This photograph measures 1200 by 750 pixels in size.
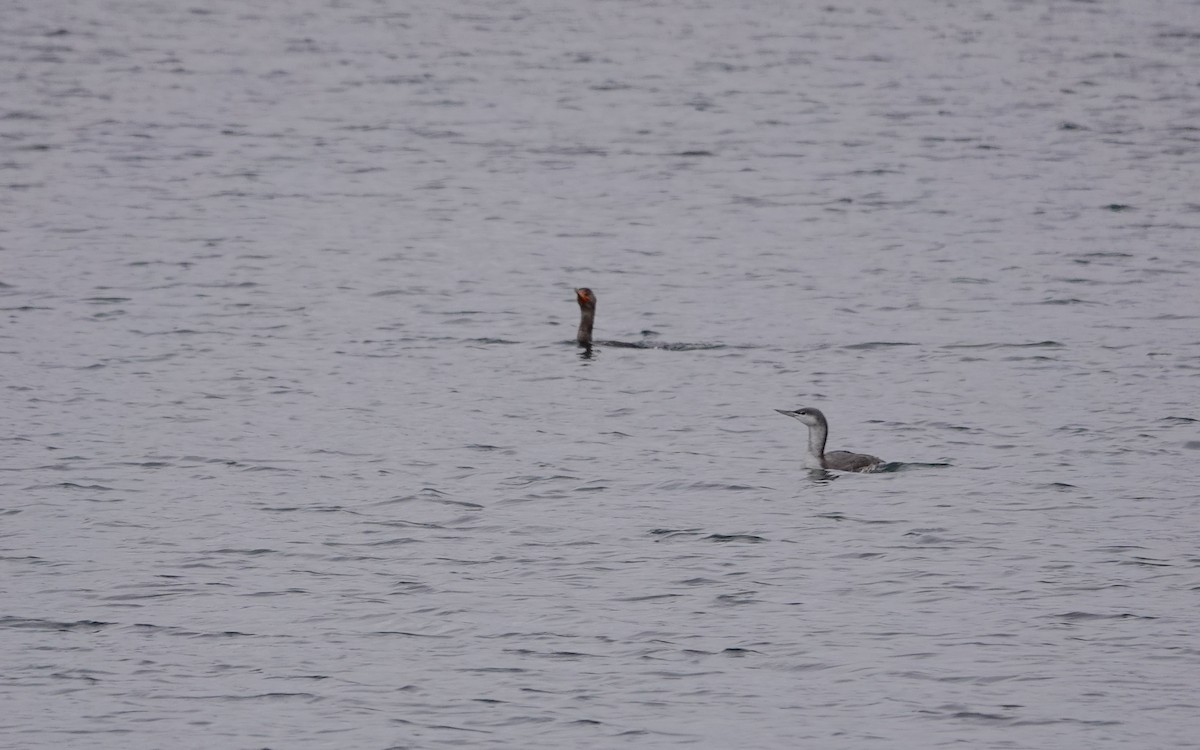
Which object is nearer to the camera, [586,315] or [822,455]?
[822,455]

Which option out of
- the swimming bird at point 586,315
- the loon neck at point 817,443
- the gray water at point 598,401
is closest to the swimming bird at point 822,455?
the loon neck at point 817,443

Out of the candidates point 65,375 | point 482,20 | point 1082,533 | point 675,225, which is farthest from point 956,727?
point 482,20

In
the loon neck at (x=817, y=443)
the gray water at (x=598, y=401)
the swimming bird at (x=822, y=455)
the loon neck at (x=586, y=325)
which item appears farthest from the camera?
the loon neck at (x=586, y=325)

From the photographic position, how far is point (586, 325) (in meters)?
24.8

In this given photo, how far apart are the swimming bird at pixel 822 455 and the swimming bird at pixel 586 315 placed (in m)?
5.62

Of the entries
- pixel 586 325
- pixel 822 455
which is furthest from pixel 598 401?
pixel 822 455

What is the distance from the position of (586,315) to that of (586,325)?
0.43 feet

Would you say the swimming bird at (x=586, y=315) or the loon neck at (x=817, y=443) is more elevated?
the swimming bird at (x=586, y=315)

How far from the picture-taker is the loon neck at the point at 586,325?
2473 centimetres

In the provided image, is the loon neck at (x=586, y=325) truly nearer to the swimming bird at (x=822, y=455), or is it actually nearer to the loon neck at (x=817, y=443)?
the swimming bird at (x=822, y=455)

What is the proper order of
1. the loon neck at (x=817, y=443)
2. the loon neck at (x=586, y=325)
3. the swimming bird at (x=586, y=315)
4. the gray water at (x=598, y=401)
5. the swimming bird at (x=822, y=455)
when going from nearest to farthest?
the gray water at (x=598, y=401) → the swimming bird at (x=822, y=455) → the loon neck at (x=817, y=443) → the swimming bird at (x=586, y=315) → the loon neck at (x=586, y=325)

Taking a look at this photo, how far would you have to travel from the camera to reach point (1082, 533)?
17.0 m

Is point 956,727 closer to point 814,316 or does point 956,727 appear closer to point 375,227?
point 814,316

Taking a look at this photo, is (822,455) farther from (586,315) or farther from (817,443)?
(586,315)
